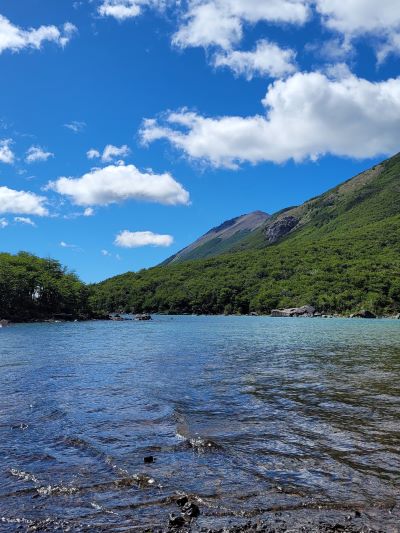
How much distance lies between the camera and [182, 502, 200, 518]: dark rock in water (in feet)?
25.8

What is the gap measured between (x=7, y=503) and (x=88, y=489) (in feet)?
5.10

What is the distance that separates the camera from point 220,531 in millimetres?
7336

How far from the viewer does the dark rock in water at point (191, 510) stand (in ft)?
25.8

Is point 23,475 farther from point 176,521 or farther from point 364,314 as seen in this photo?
point 364,314

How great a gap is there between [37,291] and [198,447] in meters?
131

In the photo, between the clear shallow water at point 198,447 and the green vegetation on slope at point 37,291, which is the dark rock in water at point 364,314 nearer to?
the green vegetation on slope at point 37,291

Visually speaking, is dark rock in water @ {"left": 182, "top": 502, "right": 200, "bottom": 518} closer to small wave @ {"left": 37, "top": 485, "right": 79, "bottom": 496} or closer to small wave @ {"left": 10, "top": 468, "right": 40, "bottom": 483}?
small wave @ {"left": 37, "top": 485, "right": 79, "bottom": 496}

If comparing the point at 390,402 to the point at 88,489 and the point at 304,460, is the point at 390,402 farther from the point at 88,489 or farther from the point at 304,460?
the point at 88,489

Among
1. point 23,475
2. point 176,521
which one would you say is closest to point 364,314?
point 23,475

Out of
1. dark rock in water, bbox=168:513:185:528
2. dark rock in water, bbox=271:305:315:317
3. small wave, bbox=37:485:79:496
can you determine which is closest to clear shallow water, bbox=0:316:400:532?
small wave, bbox=37:485:79:496

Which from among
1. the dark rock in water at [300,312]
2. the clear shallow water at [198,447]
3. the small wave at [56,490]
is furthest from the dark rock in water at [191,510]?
the dark rock in water at [300,312]

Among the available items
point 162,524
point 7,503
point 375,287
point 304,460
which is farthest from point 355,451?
point 375,287

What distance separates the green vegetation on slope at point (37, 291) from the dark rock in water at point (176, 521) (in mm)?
112008

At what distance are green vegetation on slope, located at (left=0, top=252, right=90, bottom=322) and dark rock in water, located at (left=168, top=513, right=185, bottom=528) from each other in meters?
112
